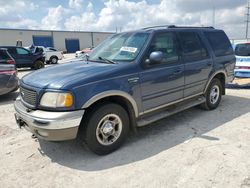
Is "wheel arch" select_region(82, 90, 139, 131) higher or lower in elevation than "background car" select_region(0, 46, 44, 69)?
lower

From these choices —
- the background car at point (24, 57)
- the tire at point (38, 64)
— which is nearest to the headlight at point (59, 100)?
the background car at point (24, 57)

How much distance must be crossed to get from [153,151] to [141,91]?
973mm

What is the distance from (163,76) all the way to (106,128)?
4.61 ft

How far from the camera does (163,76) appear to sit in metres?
4.19

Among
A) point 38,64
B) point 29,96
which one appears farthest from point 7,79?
point 38,64

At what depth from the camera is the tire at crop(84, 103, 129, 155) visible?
3.39 meters

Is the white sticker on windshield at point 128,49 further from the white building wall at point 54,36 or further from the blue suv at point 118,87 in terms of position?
the white building wall at point 54,36

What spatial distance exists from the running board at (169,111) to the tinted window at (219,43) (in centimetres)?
Result: 123

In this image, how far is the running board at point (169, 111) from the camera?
403 centimetres

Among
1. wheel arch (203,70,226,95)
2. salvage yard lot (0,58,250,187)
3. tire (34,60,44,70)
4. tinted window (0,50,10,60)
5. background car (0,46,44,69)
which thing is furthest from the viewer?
tire (34,60,44,70)

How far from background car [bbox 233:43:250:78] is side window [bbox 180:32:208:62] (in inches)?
143

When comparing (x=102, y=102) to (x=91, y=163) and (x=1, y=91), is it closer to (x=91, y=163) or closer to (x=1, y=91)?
(x=91, y=163)

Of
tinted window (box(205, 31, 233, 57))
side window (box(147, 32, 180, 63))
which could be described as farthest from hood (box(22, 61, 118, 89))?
tinted window (box(205, 31, 233, 57))

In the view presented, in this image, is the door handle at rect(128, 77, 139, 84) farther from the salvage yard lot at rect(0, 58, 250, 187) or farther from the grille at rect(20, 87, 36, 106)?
the grille at rect(20, 87, 36, 106)
